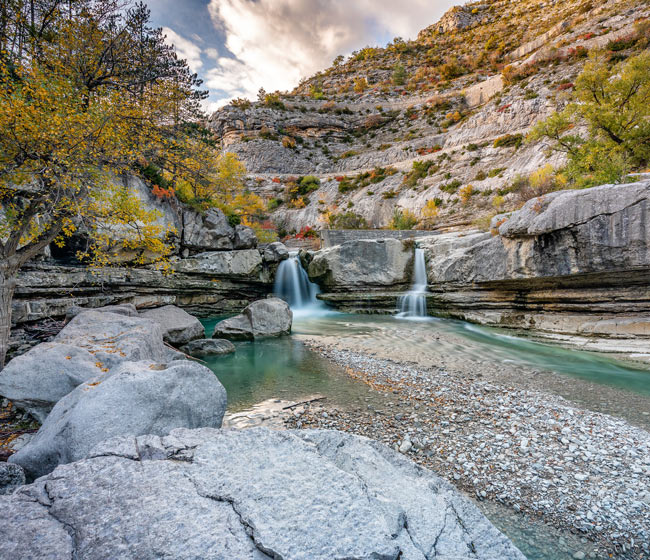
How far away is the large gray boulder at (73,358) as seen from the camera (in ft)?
14.3

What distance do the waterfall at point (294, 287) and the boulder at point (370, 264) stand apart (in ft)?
7.92

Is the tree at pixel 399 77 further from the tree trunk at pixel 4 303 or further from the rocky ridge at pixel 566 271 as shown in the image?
the tree trunk at pixel 4 303

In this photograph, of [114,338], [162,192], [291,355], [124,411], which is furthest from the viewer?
[162,192]

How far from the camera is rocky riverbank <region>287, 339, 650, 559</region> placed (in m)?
2.93

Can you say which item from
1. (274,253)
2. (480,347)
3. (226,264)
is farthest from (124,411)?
(274,253)

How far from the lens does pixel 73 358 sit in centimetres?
496

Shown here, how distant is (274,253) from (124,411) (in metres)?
15.1

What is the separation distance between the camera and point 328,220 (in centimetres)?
3219

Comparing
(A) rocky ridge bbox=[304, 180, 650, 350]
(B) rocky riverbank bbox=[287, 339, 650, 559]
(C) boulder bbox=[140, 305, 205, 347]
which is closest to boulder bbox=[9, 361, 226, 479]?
(B) rocky riverbank bbox=[287, 339, 650, 559]

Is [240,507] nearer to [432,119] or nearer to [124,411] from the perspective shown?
[124,411]

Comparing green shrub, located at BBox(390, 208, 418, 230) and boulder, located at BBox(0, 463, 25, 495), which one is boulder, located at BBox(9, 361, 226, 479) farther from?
green shrub, located at BBox(390, 208, 418, 230)

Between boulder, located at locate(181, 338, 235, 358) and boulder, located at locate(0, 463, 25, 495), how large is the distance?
6125mm

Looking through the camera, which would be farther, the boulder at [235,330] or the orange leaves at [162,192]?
the orange leaves at [162,192]

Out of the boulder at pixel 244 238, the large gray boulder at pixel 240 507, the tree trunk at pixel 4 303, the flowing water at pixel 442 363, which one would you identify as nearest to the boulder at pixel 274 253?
the boulder at pixel 244 238
